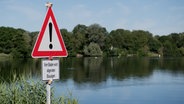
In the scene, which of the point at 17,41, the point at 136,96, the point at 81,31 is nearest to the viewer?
the point at 136,96

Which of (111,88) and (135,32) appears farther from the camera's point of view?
(135,32)

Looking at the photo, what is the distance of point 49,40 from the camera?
3391mm

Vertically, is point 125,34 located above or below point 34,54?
above

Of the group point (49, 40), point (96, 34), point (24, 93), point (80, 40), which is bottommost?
point (24, 93)

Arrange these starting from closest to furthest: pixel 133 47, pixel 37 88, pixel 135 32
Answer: pixel 37 88, pixel 133 47, pixel 135 32

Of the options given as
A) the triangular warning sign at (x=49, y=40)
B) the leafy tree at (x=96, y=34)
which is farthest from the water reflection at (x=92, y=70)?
the leafy tree at (x=96, y=34)

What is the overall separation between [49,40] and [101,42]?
63.8m

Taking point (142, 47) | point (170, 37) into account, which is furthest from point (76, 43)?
point (170, 37)

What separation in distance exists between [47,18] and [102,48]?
66.2m

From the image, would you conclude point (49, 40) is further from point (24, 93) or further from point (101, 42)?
point (101, 42)

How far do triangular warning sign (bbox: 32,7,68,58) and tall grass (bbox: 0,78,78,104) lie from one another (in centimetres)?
185

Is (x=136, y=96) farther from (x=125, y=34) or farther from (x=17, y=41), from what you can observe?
(x=125, y=34)

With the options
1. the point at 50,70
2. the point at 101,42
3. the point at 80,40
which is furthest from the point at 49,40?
the point at 80,40

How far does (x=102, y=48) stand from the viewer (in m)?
69.4
